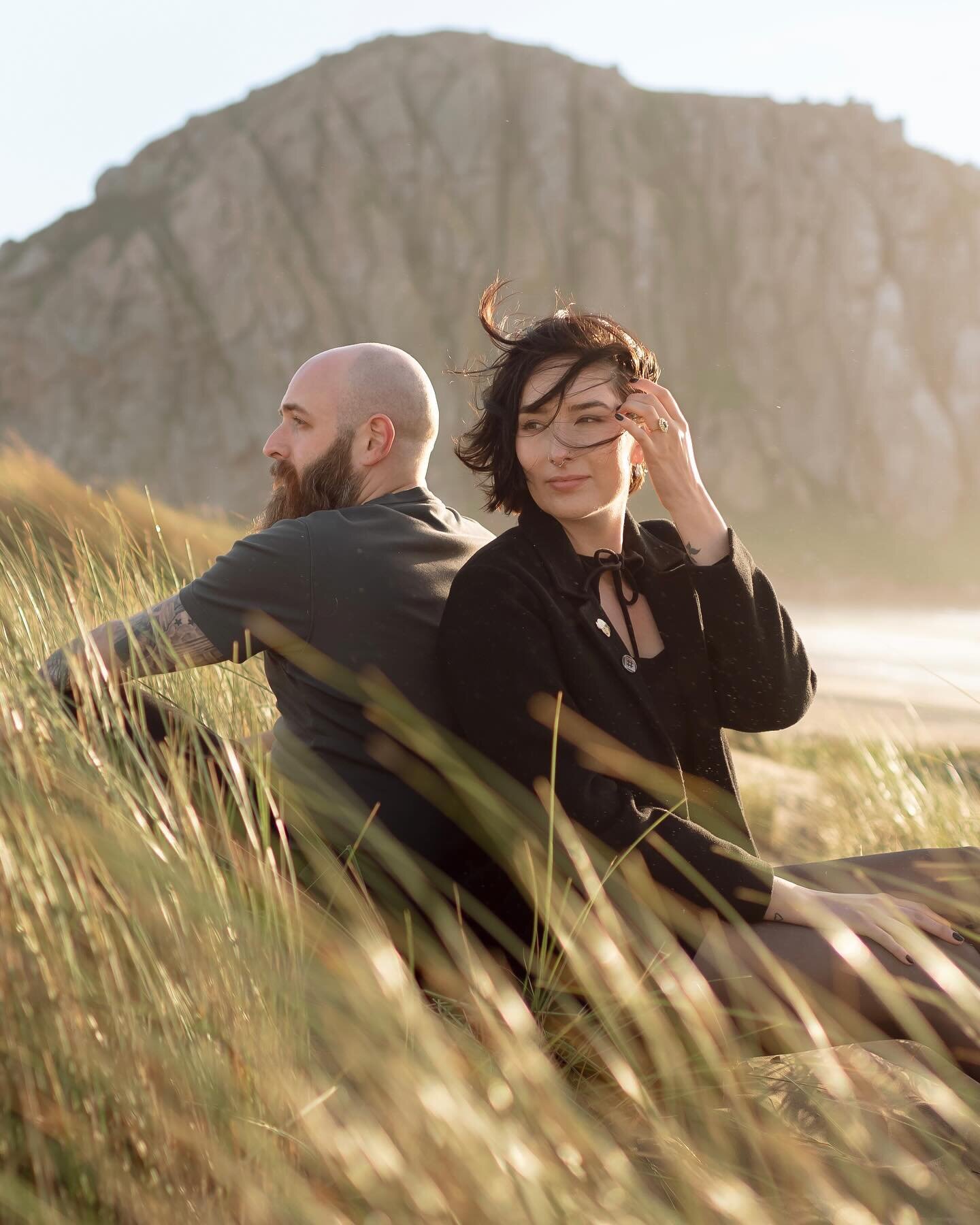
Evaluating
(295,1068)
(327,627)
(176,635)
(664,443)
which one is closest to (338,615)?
(327,627)

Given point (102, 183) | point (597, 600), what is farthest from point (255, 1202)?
point (102, 183)

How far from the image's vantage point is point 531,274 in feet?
125

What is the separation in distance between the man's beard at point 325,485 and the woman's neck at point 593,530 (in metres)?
0.52

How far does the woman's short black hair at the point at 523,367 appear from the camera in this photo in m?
2.27

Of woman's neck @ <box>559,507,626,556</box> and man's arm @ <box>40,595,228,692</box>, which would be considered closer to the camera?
man's arm @ <box>40,595,228,692</box>

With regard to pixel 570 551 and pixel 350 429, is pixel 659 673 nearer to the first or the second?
pixel 570 551

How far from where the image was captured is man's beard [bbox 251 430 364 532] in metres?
2.54

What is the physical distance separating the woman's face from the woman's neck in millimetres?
37

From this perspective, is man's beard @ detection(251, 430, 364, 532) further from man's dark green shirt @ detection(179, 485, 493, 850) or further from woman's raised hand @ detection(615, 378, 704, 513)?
woman's raised hand @ detection(615, 378, 704, 513)

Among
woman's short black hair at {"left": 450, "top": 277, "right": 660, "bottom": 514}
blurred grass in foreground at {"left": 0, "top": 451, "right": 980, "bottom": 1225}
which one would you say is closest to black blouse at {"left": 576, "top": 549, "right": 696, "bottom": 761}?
woman's short black hair at {"left": 450, "top": 277, "right": 660, "bottom": 514}

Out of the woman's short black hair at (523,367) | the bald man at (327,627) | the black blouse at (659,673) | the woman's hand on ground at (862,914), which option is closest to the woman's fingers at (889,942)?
the woman's hand on ground at (862,914)

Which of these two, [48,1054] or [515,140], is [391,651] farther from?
[515,140]

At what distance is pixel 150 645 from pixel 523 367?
0.93m

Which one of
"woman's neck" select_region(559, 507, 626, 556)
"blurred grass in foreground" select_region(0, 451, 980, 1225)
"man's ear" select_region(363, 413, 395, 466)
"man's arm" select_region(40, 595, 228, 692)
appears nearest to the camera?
"blurred grass in foreground" select_region(0, 451, 980, 1225)
